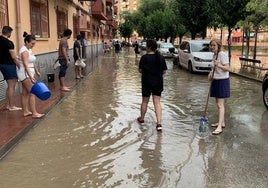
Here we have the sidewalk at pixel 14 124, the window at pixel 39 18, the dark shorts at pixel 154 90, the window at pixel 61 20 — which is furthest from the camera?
the window at pixel 61 20

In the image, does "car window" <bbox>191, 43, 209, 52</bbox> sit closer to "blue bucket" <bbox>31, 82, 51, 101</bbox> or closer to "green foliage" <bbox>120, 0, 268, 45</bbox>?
"green foliage" <bbox>120, 0, 268, 45</bbox>

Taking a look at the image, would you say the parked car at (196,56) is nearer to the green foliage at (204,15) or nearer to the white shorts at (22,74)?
the green foliage at (204,15)

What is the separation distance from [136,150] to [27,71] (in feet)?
9.08

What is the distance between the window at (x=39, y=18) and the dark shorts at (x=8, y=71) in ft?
19.6

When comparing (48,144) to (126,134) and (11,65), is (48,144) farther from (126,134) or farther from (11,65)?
(11,65)

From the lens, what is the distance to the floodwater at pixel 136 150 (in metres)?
4.74

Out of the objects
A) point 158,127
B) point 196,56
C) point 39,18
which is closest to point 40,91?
point 158,127

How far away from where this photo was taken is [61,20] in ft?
64.5

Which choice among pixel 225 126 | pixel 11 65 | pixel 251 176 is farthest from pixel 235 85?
pixel 251 176

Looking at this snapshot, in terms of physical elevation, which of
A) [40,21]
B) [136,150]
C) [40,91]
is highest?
[40,21]

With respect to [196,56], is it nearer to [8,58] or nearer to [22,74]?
[8,58]

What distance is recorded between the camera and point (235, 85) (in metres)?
14.1

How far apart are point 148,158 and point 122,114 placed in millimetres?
3085

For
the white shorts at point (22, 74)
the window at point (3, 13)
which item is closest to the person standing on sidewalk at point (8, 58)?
the white shorts at point (22, 74)
